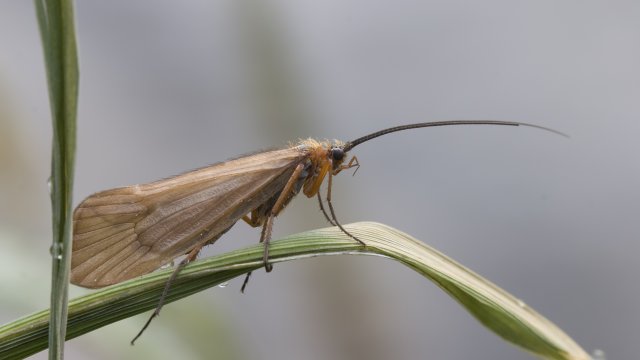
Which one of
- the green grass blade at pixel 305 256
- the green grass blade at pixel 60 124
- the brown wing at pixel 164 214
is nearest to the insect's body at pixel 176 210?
the brown wing at pixel 164 214

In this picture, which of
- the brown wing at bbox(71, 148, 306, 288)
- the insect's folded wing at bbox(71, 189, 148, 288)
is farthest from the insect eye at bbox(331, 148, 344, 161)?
the insect's folded wing at bbox(71, 189, 148, 288)

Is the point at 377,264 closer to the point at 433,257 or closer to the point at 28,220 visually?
the point at 28,220

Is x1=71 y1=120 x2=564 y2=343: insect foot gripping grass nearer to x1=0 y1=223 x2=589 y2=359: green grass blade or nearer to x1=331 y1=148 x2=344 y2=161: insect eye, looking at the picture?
x1=331 y1=148 x2=344 y2=161: insect eye

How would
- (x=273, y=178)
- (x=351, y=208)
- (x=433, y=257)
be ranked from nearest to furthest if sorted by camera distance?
(x=433, y=257)
(x=273, y=178)
(x=351, y=208)

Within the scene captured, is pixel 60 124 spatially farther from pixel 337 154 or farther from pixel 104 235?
pixel 337 154

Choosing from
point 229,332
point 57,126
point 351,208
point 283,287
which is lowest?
point 283,287

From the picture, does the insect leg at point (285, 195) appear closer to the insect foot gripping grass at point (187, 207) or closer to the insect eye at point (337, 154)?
the insect foot gripping grass at point (187, 207)

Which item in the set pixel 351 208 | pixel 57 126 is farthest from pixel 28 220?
pixel 57 126

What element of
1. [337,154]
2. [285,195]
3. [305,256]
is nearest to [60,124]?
[305,256]
